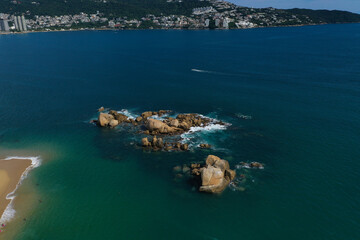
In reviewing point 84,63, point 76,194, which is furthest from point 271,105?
point 84,63

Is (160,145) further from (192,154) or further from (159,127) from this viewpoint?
(192,154)

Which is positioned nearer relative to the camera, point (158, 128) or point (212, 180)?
point (212, 180)

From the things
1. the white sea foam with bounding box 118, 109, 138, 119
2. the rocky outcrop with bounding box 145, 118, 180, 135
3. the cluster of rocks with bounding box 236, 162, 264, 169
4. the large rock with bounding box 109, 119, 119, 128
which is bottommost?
the white sea foam with bounding box 118, 109, 138, 119

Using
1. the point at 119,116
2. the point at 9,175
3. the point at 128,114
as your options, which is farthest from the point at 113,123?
the point at 9,175

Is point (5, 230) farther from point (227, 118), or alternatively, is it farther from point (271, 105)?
point (271, 105)

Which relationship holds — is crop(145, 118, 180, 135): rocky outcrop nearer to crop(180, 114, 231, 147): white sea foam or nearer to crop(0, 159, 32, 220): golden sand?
crop(180, 114, 231, 147): white sea foam

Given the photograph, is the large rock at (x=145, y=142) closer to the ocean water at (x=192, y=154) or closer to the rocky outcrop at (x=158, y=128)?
the ocean water at (x=192, y=154)

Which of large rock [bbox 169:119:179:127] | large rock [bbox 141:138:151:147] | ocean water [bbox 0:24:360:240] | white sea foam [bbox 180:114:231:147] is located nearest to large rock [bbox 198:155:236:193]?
ocean water [bbox 0:24:360:240]
